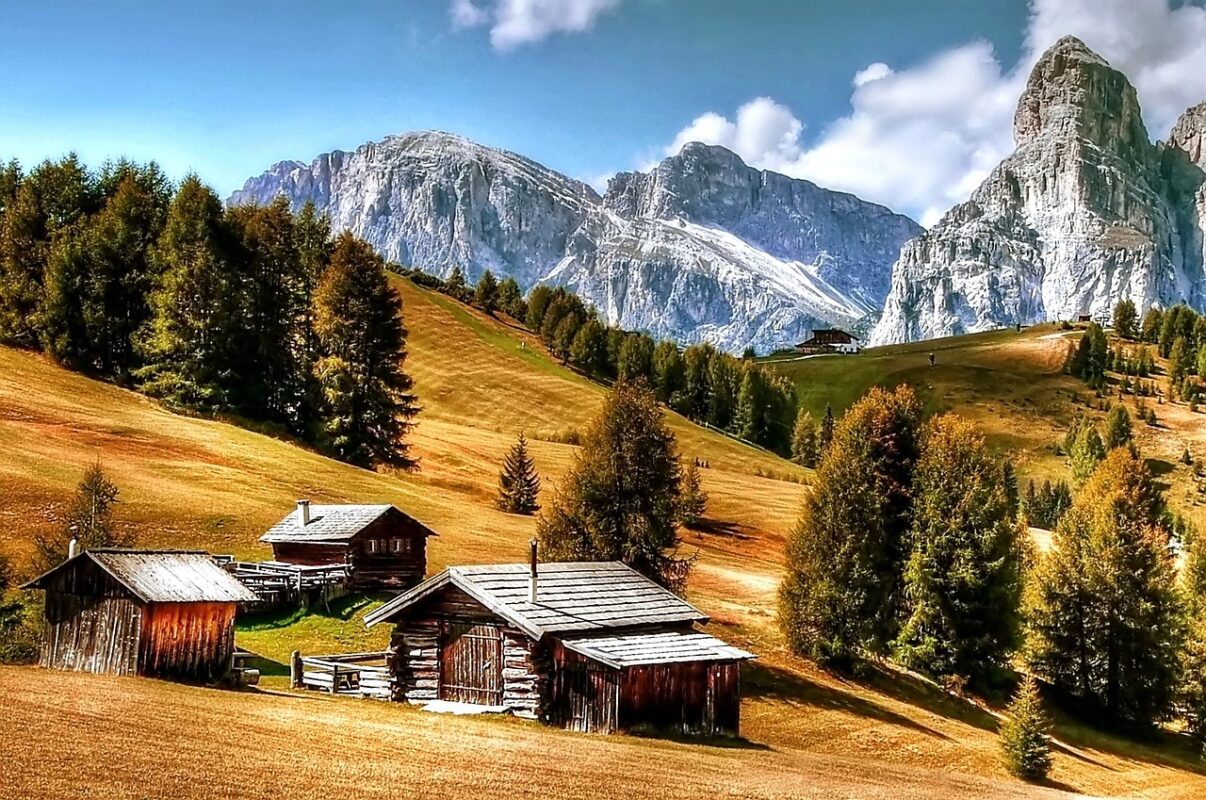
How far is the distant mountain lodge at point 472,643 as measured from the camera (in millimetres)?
33969

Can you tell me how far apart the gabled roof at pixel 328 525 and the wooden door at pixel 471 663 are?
14.0 m

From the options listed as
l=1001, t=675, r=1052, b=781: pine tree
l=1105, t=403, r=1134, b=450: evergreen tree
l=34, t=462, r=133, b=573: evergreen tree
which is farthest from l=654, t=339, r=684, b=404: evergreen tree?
l=1001, t=675, r=1052, b=781: pine tree

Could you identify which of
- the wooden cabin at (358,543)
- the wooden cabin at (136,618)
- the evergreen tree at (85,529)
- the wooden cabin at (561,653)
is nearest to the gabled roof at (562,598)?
the wooden cabin at (561,653)

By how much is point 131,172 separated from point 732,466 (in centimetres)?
6897

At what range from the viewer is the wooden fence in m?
36.6

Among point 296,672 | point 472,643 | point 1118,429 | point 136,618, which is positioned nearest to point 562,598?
point 472,643

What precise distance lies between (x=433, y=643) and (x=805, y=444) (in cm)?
12526

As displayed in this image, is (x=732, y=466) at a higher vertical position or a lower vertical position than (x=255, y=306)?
lower

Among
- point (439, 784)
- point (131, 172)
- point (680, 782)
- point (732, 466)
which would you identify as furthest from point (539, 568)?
point (732, 466)

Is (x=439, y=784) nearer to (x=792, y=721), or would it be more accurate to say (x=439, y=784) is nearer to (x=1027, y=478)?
(x=792, y=721)

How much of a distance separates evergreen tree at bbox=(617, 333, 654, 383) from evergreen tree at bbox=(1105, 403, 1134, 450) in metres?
77.6

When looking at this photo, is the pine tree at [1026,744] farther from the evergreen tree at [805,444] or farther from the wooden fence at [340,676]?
the evergreen tree at [805,444]

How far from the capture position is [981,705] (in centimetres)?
4972

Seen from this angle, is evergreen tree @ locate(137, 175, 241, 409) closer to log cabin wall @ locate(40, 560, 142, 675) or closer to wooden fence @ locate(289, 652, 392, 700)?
log cabin wall @ locate(40, 560, 142, 675)
